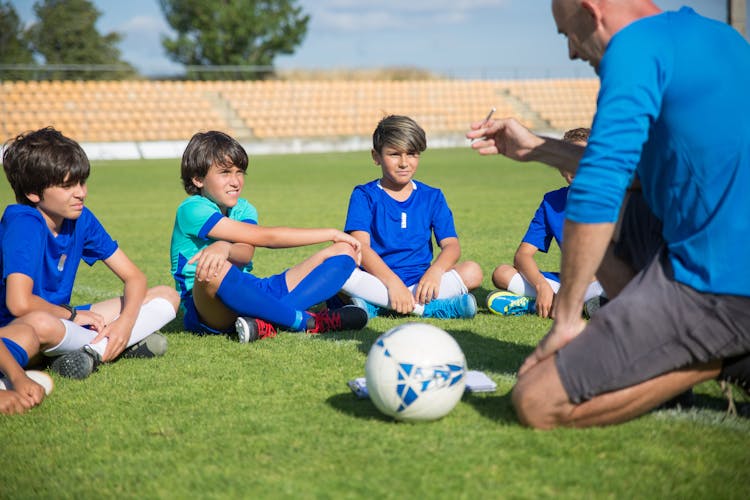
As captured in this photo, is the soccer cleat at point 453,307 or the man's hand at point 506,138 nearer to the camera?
the man's hand at point 506,138

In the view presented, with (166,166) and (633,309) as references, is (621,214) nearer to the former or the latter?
(633,309)

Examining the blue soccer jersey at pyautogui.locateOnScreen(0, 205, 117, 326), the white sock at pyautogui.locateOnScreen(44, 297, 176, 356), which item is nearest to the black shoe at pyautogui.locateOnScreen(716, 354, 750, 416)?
the white sock at pyautogui.locateOnScreen(44, 297, 176, 356)

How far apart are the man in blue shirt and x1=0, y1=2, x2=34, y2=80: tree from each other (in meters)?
49.7

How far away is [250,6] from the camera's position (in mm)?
49625

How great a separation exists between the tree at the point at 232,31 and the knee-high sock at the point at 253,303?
46.8m

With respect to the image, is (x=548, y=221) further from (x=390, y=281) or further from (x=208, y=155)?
(x=208, y=155)

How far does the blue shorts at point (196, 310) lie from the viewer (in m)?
4.98

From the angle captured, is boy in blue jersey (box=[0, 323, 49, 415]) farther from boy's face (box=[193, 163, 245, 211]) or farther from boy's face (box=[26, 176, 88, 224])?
boy's face (box=[193, 163, 245, 211])

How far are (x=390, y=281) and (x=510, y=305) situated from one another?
0.89 m

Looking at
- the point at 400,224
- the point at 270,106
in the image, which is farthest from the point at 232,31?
the point at 400,224

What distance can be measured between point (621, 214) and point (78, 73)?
35.9m

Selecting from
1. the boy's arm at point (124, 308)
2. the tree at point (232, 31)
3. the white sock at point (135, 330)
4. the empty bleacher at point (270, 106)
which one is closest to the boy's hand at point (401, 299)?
the white sock at point (135, 330)

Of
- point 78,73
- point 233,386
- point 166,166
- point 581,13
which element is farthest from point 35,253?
point 78,73

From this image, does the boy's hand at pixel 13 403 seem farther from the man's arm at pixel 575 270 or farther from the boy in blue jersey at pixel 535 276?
the boy in blue jersey at pixel 535 276
